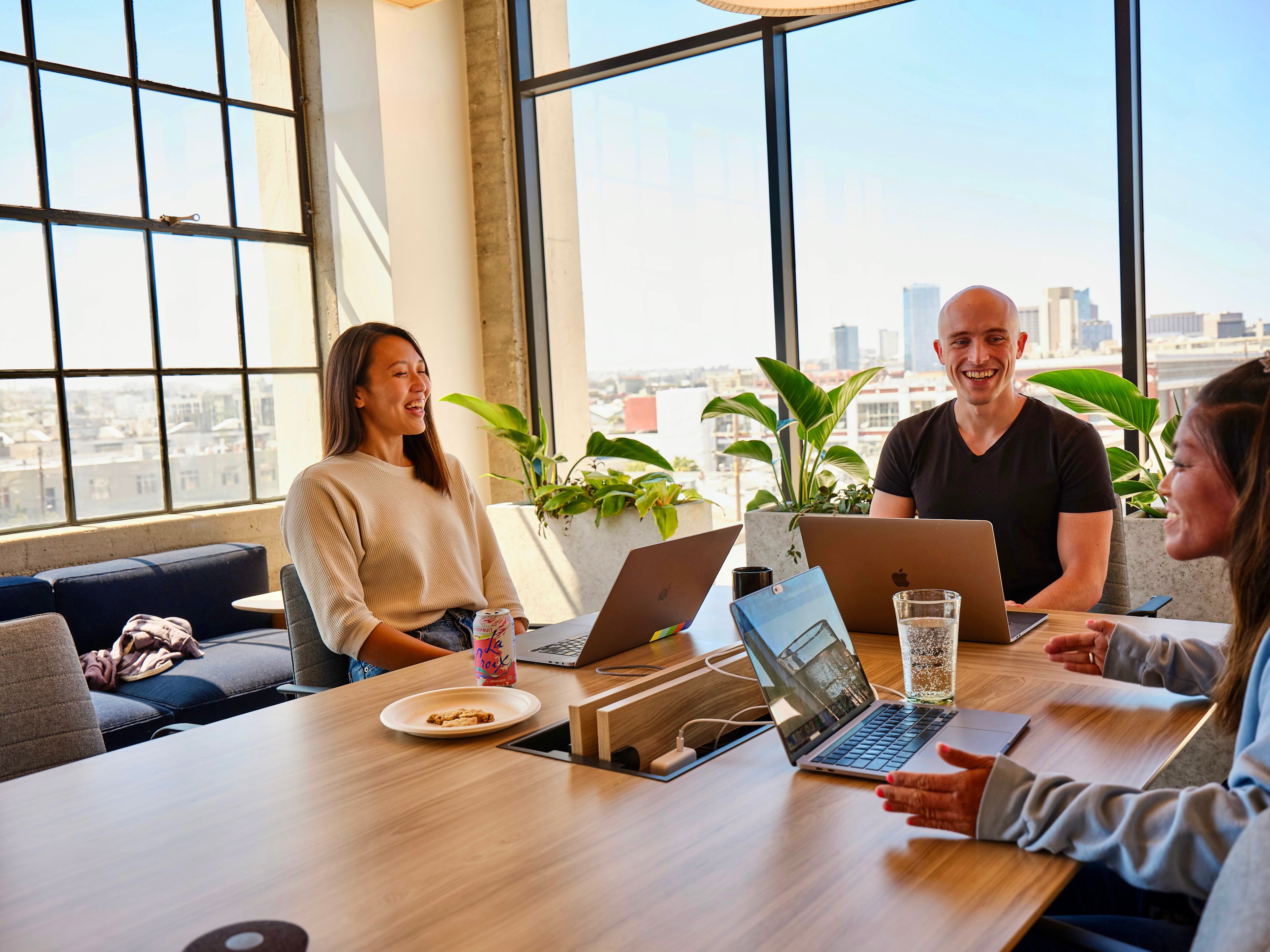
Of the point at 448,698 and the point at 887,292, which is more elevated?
the point at 887,292

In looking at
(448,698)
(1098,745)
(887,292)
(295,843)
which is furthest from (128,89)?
(1098,745)

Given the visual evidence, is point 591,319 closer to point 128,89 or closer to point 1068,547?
point 128,89

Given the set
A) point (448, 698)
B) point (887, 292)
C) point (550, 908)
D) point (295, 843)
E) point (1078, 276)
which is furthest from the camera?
point (887, 292)

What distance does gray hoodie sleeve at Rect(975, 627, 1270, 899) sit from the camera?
938 millimetres

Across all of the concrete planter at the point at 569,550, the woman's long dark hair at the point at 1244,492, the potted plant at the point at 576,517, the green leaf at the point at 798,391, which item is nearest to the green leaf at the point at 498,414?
the potted plant at the point at 576,517

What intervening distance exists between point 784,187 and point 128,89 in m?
2.90

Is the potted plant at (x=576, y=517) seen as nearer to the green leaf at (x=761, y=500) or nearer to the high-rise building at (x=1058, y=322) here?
the green leaf at (x=761, y=500)

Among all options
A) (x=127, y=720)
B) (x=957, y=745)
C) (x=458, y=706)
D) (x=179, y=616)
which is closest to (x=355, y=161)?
(x=179, y=616)

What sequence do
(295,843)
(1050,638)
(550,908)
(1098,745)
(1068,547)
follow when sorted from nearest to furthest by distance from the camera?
(550,908) → (295,843) → (1098,745) → (1050,638) → (1068,547)

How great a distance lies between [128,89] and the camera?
4.43 m

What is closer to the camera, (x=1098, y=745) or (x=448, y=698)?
(x=1098, y=745)

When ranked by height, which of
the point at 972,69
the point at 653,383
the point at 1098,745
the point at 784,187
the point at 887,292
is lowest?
the point at 1098,745

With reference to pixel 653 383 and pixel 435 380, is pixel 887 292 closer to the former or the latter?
pixel 653 383

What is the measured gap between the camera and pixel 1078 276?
378cm
